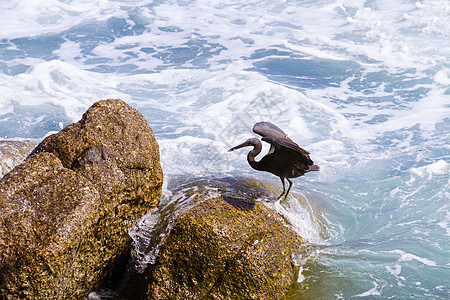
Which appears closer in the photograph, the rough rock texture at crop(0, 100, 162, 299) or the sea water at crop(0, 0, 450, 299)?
the rough rock texture at crop(0, 100, 162, 299)

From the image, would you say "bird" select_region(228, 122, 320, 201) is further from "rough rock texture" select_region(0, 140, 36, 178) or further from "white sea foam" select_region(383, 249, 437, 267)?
"rough rock texture" select_region(0, 140, 36, 178)

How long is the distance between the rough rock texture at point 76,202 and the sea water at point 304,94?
111 cm

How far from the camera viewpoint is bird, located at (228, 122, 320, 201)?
14.8 ft

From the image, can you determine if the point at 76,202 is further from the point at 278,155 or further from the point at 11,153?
the point at 11,153

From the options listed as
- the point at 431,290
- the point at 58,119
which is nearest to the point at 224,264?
the point at 431,290

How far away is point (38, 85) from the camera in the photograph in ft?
38.8

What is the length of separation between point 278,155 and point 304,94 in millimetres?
8541

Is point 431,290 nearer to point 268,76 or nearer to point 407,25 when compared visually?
point 268,76

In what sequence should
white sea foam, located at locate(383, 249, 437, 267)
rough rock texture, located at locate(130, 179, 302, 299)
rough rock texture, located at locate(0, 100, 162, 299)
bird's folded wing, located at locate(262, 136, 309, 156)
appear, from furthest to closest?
1. white sea foam, located at locate(383, 249, 437, 267)
2. bird's folded wing, located at locate(262, 136, 309, 156)
3. rough rock texture, located at locate(130, 179, 302, 299)
4. rough rock texture, located at locate(0, 100, 162, 299)

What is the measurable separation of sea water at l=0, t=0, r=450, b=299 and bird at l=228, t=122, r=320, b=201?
81 centimetres

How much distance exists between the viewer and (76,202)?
140 inches

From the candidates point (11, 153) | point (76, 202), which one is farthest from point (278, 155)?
point (11, 153)

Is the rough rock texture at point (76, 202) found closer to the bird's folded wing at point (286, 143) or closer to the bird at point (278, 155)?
the bird at point (278, 155)

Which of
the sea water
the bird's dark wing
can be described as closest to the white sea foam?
the sea water
